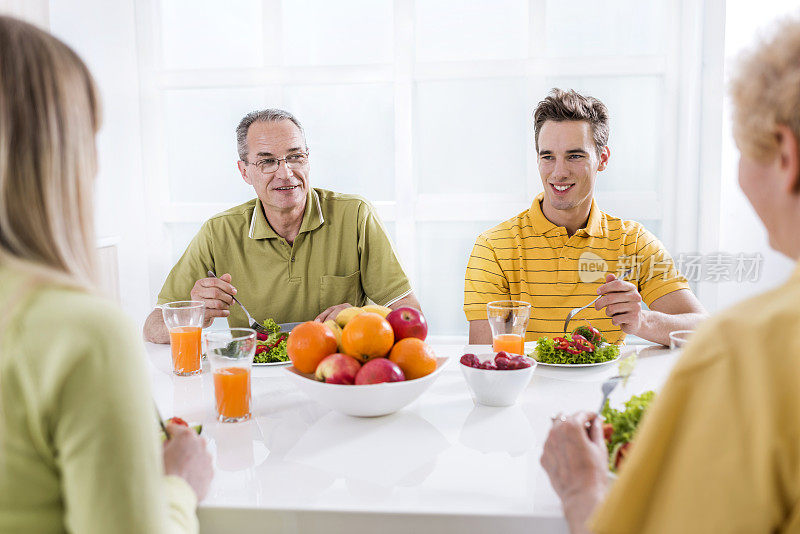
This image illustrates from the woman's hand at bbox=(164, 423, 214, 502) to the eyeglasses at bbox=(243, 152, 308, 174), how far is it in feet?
4.86

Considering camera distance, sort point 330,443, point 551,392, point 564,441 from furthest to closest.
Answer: point 551,392 < point 330,443 < point 564,441

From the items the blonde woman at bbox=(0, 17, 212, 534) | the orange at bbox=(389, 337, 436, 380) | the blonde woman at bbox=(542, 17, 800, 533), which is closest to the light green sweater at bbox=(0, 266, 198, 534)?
the blonde woman at bbox=(0, 17, 212, 534)

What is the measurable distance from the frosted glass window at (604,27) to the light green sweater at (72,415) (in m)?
3.33

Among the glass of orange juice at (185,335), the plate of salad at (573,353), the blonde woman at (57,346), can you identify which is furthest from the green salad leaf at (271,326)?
the blonde woman at (57,346)

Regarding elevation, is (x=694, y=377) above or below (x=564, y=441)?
above

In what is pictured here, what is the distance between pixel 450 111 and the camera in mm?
3680

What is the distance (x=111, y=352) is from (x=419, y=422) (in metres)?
0.74

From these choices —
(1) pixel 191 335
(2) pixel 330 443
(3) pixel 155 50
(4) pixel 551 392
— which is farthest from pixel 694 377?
(3) pixel 155 50

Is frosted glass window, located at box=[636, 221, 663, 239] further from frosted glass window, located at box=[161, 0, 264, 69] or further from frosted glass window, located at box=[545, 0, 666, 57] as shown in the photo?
frosted glass window, located at box=[161, 0, 264, 69]

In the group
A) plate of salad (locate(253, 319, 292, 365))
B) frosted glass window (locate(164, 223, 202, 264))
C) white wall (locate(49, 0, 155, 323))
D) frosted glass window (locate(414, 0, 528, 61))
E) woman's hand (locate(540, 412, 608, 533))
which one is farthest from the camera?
frosted glass window (locate(164, 223, 202, 264))

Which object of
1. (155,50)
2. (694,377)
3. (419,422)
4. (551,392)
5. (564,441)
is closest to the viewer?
(694,377)

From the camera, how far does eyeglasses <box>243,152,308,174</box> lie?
7.95 feet

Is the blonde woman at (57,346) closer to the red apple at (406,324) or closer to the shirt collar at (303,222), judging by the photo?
the red apple at (406,324)

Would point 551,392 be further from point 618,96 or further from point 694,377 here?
point 618,96
